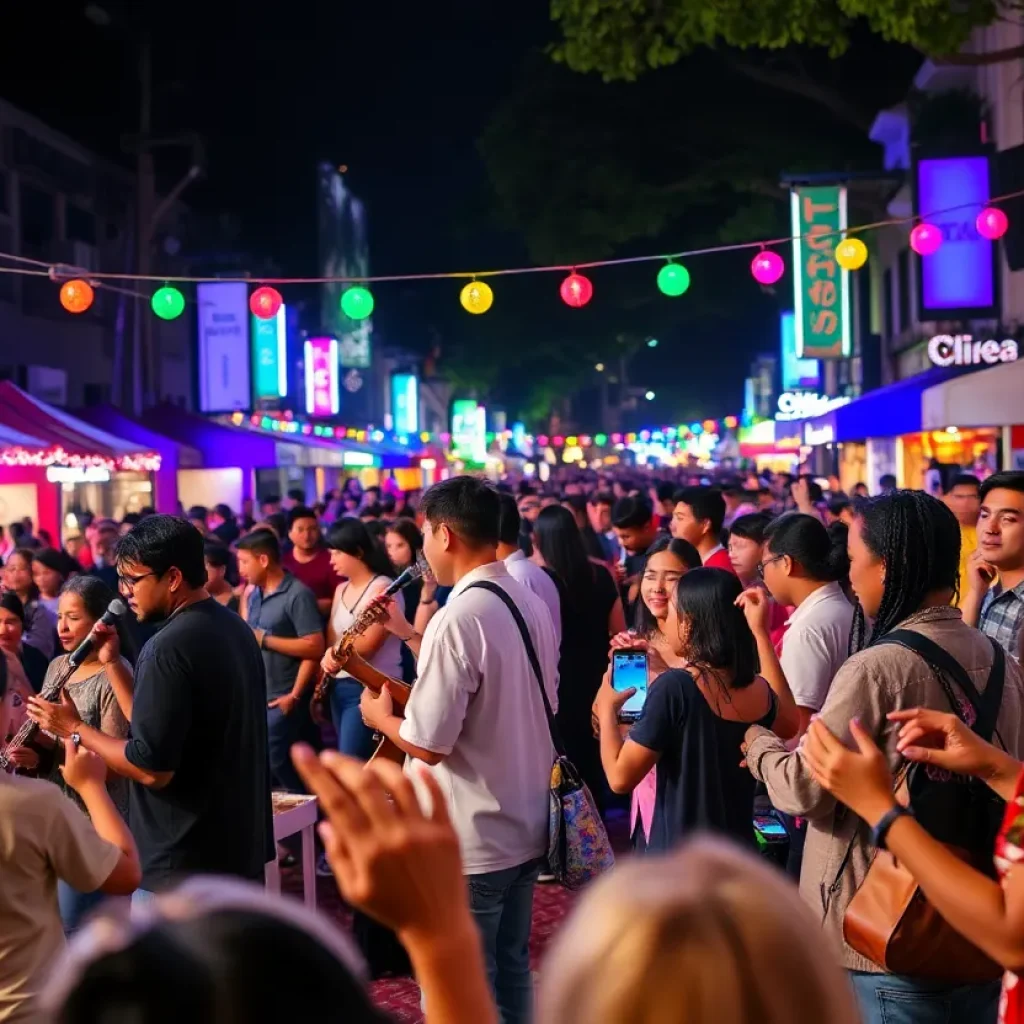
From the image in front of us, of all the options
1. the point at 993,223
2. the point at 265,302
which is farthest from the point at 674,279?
the point at 265,302

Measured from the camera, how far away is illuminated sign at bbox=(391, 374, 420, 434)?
55062 mm

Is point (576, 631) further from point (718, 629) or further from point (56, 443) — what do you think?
point (56, 443)

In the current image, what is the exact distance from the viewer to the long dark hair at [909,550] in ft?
11.0

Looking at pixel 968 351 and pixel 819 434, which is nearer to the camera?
pixel 968 351

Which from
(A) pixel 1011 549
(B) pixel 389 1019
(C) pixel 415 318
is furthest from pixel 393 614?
(C) pixel 415 318

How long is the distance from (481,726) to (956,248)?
15.9 meters

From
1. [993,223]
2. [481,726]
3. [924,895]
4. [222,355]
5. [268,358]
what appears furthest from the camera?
[268,358]

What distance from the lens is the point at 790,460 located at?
188 feet

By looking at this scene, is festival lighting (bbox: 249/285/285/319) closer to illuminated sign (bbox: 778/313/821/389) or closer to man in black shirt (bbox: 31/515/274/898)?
man in black shirt (bbox: 31/515/274/898)

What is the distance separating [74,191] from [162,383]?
198 inches

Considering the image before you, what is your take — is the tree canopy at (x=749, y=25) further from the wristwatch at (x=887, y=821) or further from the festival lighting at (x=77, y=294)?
the wristwatch at (x=887, y=821)

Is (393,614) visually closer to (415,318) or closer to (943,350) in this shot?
(943,350)

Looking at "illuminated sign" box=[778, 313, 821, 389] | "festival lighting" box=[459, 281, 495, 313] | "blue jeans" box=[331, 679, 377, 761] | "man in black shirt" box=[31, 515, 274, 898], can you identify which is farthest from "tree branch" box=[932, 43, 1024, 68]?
"illuminated sign" box=[778, 313, 821, 389]

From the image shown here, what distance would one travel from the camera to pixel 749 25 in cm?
1316
